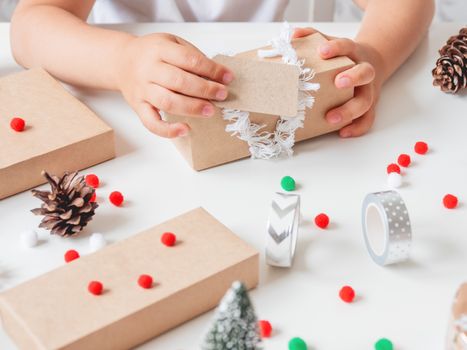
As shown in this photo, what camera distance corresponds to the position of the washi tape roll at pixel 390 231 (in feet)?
2.42

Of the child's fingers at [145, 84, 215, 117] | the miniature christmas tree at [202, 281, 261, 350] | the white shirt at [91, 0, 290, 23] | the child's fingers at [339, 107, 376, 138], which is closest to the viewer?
the miniature christmas tree at [202, 281, 261, 350]

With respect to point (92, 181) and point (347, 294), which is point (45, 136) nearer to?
point (92, 181)

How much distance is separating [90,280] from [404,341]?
29 centimetres

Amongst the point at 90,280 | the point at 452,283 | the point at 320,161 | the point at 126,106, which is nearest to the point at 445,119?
the point at 320,161

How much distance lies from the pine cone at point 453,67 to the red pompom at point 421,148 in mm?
140

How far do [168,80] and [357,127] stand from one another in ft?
0.81

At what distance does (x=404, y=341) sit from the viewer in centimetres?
68

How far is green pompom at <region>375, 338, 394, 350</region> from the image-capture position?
2.16 feet

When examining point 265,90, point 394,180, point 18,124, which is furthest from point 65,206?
point 394,180

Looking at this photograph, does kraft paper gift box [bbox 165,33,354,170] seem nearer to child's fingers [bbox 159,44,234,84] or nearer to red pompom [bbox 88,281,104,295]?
child's fingers [bbox 159,44,234,84]

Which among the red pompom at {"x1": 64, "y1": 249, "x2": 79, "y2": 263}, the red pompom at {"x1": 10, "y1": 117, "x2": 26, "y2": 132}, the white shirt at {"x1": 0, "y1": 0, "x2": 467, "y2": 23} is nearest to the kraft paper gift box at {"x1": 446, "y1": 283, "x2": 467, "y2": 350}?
the red pompom at {"x1": 64, "y1": 249, "x2": 79, "y2": 263}

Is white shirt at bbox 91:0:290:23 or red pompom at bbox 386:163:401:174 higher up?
red pompom at bbox 386:163:401:174

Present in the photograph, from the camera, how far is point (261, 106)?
2.82 ft

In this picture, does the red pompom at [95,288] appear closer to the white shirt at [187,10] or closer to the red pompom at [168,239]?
the red pompom at [168,239]
